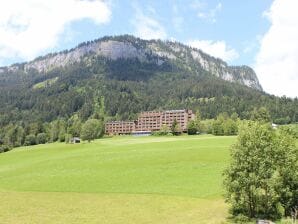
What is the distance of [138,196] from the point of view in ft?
213

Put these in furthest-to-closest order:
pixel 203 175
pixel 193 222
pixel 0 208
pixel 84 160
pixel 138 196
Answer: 1. pixel 84 160
2. pixel 203 175
3. pixel 138 196
4. pixel 0 208
5. pixel 193 222

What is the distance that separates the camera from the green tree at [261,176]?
4991cm

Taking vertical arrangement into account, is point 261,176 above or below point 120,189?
above

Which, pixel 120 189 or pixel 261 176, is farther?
pixel 120 189

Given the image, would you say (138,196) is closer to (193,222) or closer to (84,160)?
(193,222)

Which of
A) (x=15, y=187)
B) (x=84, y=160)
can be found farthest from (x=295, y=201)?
(x=84, y=160)

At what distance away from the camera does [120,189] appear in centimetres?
7094

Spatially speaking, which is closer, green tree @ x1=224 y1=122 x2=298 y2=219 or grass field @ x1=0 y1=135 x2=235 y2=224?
green tree @ x1=224 y1=122 x2=298 y2=219

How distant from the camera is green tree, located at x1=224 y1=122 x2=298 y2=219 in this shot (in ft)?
164

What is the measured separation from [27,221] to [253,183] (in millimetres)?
25340

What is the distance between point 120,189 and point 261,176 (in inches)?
1084

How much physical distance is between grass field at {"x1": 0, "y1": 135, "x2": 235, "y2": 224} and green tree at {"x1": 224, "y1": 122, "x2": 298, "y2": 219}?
351 centimetres

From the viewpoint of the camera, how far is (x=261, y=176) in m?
49.8

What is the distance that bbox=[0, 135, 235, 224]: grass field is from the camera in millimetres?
52812
